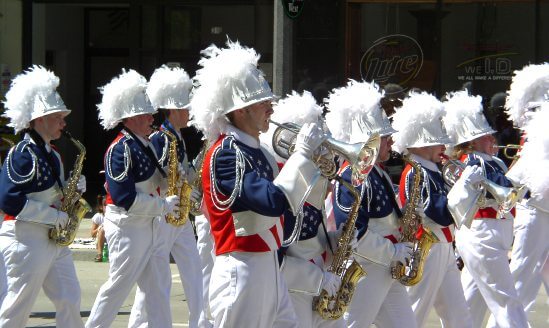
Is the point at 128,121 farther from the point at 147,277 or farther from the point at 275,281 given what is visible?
the point at 275,281

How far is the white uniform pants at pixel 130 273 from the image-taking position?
847 cm

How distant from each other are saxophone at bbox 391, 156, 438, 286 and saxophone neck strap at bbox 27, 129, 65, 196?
7.69ft

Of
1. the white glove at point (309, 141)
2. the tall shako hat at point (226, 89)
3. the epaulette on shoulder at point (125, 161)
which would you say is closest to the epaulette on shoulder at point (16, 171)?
the epaulette on shoulder at point (125, 161)

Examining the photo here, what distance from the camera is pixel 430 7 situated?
14.7 meters

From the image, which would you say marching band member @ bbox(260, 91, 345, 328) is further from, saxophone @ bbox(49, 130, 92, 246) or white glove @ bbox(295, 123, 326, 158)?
saxophone @ bbox(49, 130, 92, 246)

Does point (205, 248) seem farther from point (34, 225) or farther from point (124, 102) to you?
point (34, 225)

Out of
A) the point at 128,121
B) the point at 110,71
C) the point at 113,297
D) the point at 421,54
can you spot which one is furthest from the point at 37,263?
the point at 110,71

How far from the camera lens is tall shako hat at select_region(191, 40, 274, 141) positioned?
6164 millimetres

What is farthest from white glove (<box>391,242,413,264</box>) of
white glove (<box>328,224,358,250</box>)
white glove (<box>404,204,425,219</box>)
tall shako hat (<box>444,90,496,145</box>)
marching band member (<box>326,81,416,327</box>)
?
tall shako hat (<box>444,90,496,145</box>)

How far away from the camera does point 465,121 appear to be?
8.68 m

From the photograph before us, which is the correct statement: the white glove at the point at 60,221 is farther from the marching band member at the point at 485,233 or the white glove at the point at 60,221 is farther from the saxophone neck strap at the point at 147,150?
the marching band member at the point at 485,233

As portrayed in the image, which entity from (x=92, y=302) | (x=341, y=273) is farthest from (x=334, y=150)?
(x=92, y=302)

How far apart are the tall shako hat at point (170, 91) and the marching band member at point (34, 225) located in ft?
5.37

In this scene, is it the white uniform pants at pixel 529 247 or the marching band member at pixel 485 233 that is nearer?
the marching band member at pixel 485 233
